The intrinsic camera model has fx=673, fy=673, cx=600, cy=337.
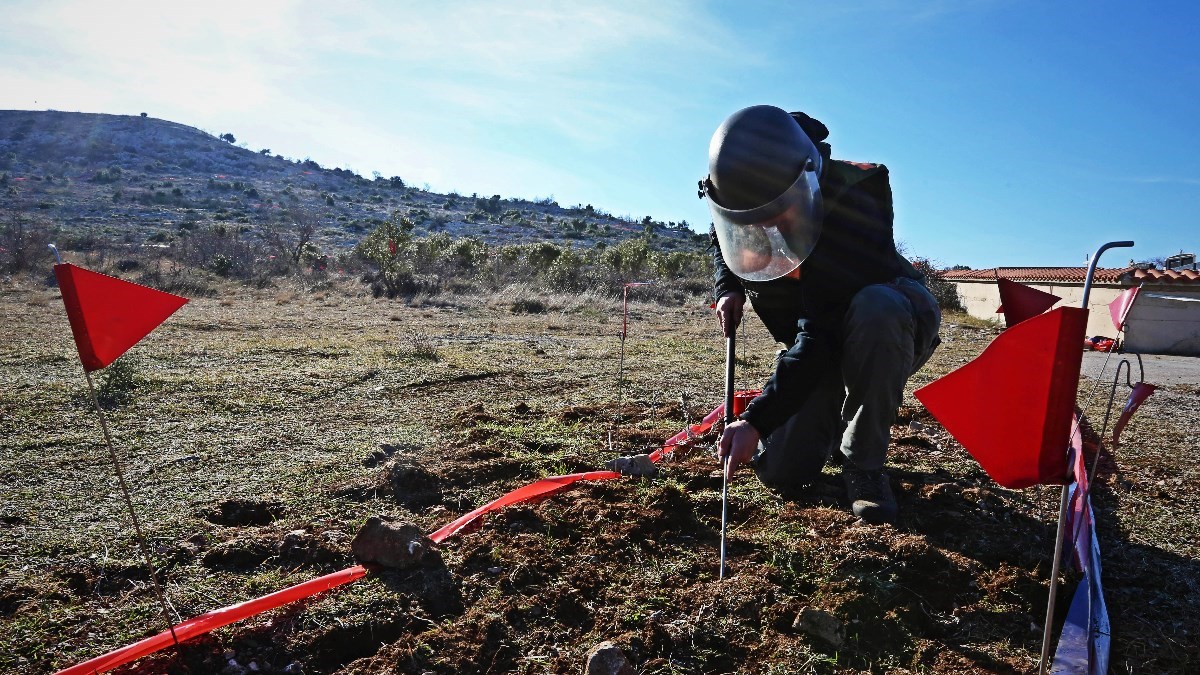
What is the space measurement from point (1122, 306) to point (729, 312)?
53.9 inches

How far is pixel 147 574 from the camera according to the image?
7.08 ft

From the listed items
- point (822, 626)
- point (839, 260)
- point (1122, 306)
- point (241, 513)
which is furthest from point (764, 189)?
point (241, 513)

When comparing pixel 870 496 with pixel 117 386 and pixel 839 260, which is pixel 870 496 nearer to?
pixel 839 260

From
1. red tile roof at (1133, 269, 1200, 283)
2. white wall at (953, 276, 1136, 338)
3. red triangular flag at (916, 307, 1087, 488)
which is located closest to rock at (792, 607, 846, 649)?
red triangular flag at (916, 307, 1087, 488)

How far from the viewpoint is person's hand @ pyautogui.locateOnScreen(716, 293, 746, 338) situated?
2929mm

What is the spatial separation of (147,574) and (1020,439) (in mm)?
2504

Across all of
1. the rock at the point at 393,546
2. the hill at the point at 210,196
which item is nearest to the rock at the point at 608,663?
the rock at the point at 393,546

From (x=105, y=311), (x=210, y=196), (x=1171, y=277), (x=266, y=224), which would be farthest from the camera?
(x=210, y=196)

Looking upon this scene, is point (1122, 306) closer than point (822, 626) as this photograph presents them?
No

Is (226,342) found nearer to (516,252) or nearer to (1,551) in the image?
(1,551)

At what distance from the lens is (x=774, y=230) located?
2.15 m

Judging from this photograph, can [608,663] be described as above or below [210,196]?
below

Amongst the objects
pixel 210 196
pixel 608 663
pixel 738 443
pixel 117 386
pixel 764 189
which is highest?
pixel 210 196

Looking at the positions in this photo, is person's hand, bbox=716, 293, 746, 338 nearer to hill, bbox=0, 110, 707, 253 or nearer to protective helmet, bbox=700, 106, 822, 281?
protective helmet, bbox=700, 106, 822, 281
